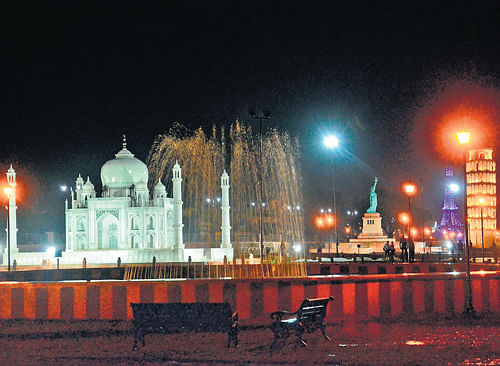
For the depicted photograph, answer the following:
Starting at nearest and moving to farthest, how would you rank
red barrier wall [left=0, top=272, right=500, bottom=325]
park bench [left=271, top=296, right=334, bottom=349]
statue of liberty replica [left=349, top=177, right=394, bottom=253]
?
park bench [left=271, top=296, right=334, bottom=349], red barrier wall [left=0, top=272, right=500, bottom=325], statue of liberty replica [left=349, top=177, right=394, bottom=253]

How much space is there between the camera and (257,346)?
11.3 metres

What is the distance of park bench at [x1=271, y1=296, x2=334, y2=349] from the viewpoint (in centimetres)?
1098

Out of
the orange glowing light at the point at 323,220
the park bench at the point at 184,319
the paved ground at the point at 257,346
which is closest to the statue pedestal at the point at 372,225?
the orange glowing light at the point at 323,220

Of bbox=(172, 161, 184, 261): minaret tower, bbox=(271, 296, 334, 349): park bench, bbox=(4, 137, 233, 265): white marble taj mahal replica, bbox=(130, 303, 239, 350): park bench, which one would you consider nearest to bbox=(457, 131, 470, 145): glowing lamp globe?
bbox=(271, 296, 334, 349): park bench

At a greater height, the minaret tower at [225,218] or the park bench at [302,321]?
the minaret tower at [225,218]

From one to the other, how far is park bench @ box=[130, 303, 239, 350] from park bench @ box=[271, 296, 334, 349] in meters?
0.72

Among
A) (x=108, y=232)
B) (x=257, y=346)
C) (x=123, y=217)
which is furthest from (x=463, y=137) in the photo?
(x=108, y=232)

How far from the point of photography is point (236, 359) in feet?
33.6

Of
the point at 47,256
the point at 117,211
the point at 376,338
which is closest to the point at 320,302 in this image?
the point at 376,338

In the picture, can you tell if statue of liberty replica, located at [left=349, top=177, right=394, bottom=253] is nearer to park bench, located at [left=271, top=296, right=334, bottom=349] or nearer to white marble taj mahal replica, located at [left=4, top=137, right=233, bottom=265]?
white marble taj mahal replica, located at [left=4, top=137, right=233, bottom=265]

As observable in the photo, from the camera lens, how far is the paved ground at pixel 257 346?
10.2m

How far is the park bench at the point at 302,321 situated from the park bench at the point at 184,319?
28.4 inches

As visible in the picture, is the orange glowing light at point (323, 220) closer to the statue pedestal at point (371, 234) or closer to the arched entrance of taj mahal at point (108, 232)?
the statue pedestal at point (371, 234)

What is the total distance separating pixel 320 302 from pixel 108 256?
40.4m
